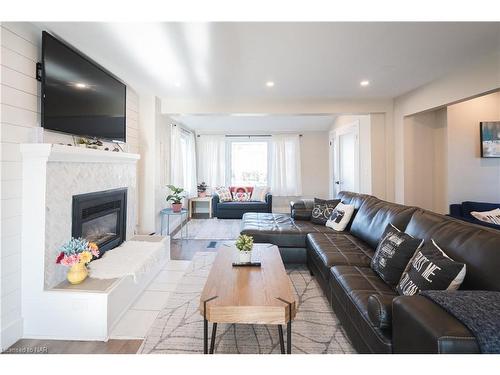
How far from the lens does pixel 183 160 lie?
5.91m

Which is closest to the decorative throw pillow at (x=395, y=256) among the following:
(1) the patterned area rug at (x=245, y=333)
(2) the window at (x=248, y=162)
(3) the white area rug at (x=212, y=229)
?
(1) the patterned area rug at (x=245, y=333)

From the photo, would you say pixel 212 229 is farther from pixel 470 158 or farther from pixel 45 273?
pixel 470 158

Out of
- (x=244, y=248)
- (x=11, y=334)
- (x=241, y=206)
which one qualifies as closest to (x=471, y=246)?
(x=244, y=248)

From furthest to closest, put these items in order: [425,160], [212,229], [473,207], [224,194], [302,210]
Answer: [224,194] → [212,229] → [425,160] → [302,210] → [473,207]

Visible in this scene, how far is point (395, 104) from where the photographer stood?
4.20 m

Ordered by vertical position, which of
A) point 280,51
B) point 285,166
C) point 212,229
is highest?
point 280,51

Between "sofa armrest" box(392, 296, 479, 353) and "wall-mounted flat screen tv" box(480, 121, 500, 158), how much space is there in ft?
14.0

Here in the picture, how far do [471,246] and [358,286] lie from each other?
0.66m

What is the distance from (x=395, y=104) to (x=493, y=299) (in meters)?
4.06

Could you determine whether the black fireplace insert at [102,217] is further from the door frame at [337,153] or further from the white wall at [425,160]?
the white wall at [425,160]

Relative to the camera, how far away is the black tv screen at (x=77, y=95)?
6.34 ft

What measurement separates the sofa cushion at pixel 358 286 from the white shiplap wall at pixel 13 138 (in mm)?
2254

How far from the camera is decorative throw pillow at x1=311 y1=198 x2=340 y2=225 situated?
3.45m
